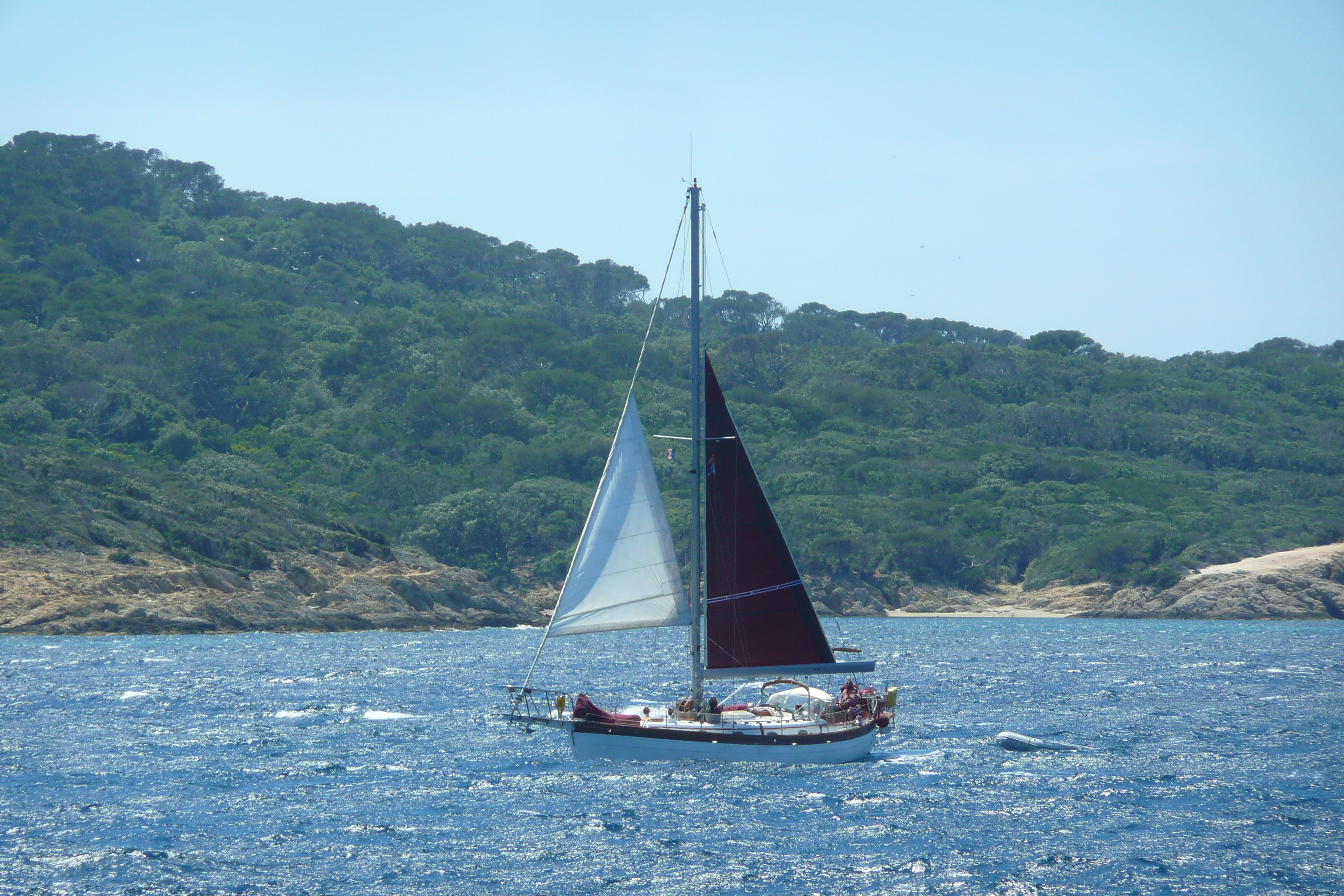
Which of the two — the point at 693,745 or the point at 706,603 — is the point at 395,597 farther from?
the point at 693,745

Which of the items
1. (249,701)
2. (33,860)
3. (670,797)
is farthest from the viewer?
(249,701)

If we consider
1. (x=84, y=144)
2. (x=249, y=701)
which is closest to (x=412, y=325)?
(x=84, y=144)

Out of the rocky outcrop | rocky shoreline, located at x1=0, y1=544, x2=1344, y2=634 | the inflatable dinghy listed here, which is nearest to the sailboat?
the inflatable dinghy

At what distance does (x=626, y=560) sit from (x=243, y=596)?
56519 mm

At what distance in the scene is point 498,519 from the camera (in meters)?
104

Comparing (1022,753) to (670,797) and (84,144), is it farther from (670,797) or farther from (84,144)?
(84,144)

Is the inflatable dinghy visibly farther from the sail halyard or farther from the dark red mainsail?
the sail halyard

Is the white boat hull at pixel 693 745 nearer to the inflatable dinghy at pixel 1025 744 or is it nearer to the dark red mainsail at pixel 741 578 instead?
the dark red mainsail at pixel 741 578

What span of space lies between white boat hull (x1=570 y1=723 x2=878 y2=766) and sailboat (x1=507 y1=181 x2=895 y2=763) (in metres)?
0.03

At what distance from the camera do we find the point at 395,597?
8375 centimetres

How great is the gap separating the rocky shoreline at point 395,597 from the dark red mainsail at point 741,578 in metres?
51.4

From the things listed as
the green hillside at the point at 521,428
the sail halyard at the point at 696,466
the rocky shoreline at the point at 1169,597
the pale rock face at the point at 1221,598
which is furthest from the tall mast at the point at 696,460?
the pale rock face at the point at 1221,598

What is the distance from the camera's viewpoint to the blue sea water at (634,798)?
19.3 metres

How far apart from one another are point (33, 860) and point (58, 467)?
2898 inches
